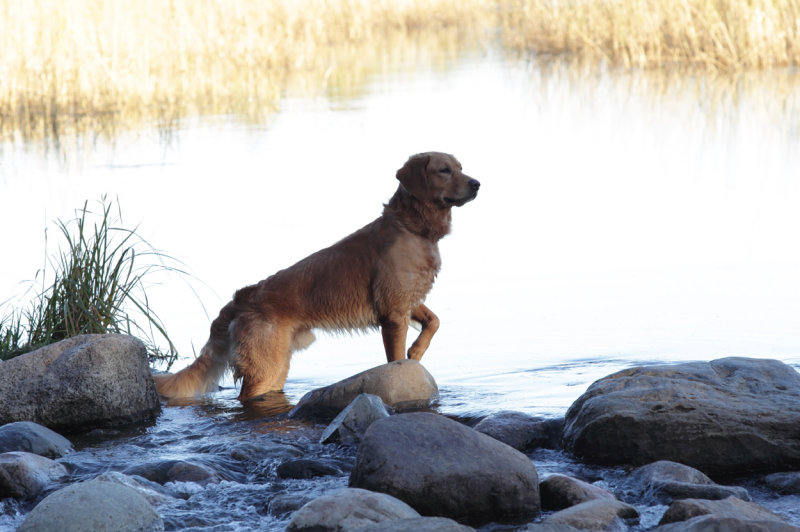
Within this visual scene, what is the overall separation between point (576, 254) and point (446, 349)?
7.68 feet

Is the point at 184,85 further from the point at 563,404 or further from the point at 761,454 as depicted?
the point at 761,454

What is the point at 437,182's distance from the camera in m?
6.38

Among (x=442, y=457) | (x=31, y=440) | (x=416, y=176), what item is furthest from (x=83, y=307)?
(x=442, y=457)

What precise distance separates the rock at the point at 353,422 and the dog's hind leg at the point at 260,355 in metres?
0.93

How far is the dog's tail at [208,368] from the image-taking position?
645 centimetres

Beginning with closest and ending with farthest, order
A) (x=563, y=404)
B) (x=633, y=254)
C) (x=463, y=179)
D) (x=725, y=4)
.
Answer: (x=563, y=404)
(x=463, y=179)
(x=633, y=254)
(x=725, y=4)

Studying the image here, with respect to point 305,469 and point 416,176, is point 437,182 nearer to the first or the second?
point 416,176

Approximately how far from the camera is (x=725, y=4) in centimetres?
1727

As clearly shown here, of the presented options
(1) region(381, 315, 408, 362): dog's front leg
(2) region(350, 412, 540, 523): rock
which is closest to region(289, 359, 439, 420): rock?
(1) region(381, 315, 408, 362): dog's front leg

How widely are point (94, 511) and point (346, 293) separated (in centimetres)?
251

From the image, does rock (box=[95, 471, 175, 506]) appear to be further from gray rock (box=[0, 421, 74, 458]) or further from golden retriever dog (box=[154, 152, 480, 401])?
golden retriever dog (box=[154, 152, 480, 401])

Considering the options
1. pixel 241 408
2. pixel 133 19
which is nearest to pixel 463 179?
pixel 241 408

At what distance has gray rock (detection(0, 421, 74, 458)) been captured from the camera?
17.7ft

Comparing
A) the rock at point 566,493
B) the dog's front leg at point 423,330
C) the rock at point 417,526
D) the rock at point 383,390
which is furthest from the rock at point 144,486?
the dog's front leg at point 423,330
